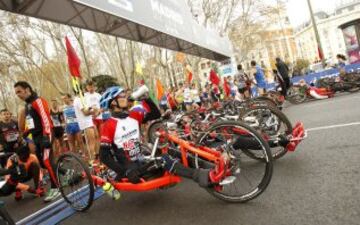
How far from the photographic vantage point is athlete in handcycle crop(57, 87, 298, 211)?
13.0 feet

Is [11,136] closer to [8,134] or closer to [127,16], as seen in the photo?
[8,134]

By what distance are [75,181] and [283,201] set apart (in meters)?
2.60

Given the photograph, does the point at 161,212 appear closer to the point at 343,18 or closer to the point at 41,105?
the point at 41,105

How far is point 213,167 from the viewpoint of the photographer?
4012mm

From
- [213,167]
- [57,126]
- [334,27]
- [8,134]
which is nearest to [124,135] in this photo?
[213,167]

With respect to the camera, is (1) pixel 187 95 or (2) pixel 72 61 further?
(1) pixel 187 95

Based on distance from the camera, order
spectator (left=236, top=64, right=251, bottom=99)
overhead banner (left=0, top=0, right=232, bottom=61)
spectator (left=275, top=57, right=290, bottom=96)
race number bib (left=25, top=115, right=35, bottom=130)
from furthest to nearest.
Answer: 1. spectator (left=275, top=57, right=290, bottom=96)
2. spectator (left=236, top=64, right=251, bottom=99)
3. overhead banner (left=0, top=0, right=232, bottom=61)
4. race number bib (left=25, top=115, right=35, bottom=130)

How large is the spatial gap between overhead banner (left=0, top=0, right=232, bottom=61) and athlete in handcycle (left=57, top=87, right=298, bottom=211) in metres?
3.40

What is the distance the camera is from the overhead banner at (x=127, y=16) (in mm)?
7949

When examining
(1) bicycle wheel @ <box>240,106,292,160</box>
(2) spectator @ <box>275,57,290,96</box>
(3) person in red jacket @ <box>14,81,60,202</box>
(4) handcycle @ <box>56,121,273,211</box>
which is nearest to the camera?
(4) handcycle @ <box>56,121,273,211</box>

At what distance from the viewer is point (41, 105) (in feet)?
19.4

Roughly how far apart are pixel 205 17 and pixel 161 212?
29.9m

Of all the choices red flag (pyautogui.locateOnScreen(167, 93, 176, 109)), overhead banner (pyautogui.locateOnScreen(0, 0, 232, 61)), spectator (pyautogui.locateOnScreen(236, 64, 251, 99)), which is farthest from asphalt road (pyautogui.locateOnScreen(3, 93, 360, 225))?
red flag (pyautogui.locateOnScreen(167, 93, 176, 109))

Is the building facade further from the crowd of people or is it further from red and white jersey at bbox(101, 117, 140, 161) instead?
red and white jersey at bbox(101, 117, 140, 161)
